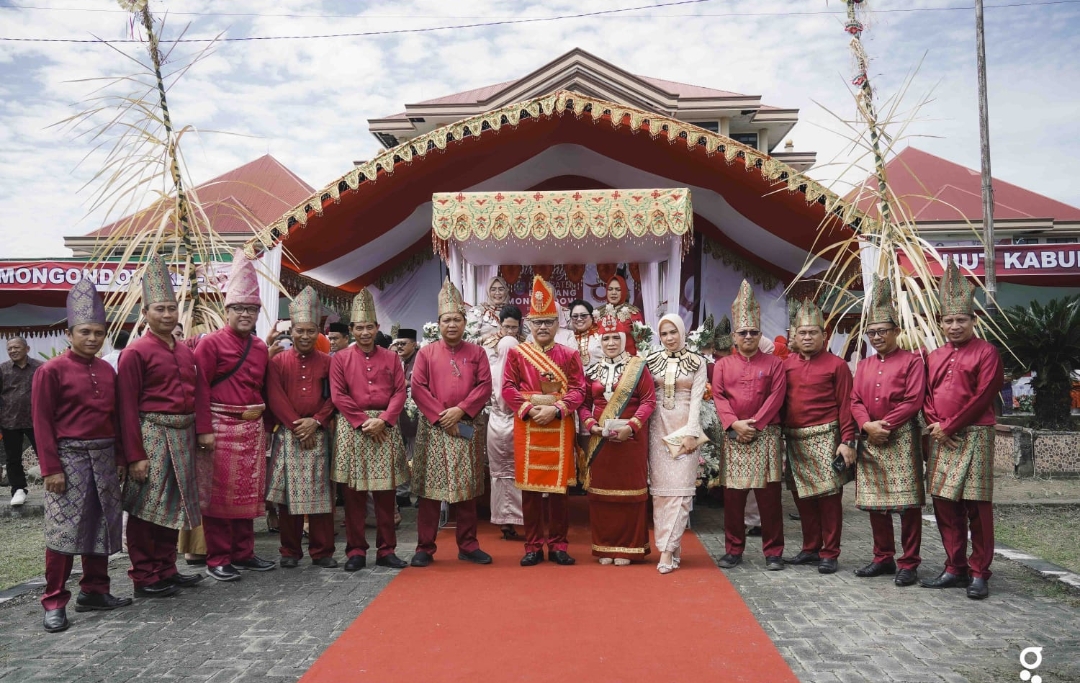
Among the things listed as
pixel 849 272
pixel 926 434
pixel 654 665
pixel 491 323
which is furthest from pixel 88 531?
pixel 849 272

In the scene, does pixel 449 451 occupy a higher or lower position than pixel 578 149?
lower

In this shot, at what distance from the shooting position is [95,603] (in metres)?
4.25

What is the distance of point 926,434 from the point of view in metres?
4.86

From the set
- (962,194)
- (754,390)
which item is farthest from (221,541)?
(962,194)

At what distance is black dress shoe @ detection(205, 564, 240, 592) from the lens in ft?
15.9

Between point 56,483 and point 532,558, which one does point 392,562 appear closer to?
point 532,558

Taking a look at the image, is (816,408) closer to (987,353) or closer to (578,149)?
(987,353)

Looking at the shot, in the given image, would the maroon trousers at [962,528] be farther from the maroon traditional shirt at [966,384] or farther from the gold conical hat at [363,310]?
the gold conical hat at [363,310]

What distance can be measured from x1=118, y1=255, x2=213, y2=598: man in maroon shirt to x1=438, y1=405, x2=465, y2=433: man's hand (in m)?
1.47

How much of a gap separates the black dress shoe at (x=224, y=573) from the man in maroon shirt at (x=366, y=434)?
0.66m

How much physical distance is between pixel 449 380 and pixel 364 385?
545 mm

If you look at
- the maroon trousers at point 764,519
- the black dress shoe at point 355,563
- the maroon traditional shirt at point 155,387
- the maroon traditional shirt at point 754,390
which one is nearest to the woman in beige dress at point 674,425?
the maroon traditional shirt at point 754,390

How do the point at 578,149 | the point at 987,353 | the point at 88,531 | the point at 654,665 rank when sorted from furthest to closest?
the point at 578,149 < the point at 987,353 < the point at 88,531 < the point at 654,665

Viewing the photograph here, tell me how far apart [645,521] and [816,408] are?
4.26 feet
